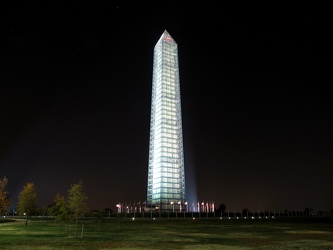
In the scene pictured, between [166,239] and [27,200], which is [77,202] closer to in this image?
[166,239]

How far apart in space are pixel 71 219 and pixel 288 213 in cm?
15026

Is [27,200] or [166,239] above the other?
[27,200]

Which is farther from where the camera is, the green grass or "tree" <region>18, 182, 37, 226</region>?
"tree" <region>18, 182, 37, 226</region>

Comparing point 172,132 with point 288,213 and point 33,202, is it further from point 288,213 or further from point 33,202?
point 33,202

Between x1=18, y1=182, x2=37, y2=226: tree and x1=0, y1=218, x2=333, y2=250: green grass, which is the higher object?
x1=18, y1=182, x2=37, y2=226: tree

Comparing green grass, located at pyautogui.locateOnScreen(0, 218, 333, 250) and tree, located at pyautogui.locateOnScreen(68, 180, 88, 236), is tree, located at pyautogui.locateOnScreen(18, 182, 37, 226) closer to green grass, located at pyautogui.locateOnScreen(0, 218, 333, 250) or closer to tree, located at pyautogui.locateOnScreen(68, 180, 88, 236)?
green grass, located at pyautogui.locateOnScreen(0, 218, 333, 250)

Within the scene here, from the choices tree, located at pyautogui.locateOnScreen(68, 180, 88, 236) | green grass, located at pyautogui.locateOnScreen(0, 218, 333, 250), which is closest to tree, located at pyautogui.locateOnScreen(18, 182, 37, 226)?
green grass, located at pyautogui.locateOnScreen(0, 218, 333, 250)

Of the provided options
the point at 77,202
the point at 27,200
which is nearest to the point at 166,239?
the point at 77,202

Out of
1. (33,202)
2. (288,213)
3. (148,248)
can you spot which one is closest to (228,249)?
(148,248)

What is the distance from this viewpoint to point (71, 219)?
38.7m

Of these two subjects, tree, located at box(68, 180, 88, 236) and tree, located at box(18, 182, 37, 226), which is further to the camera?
tree, located at box(18, 182, 37, 226)

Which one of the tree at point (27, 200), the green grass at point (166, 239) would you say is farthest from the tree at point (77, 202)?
the tree at point (27, 200)

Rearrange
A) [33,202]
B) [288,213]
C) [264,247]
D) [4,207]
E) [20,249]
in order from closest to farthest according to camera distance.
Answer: [20,249], [264,247], [4,207], [33,202], [288,213]

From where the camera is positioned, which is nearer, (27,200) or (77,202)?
(77,202)
